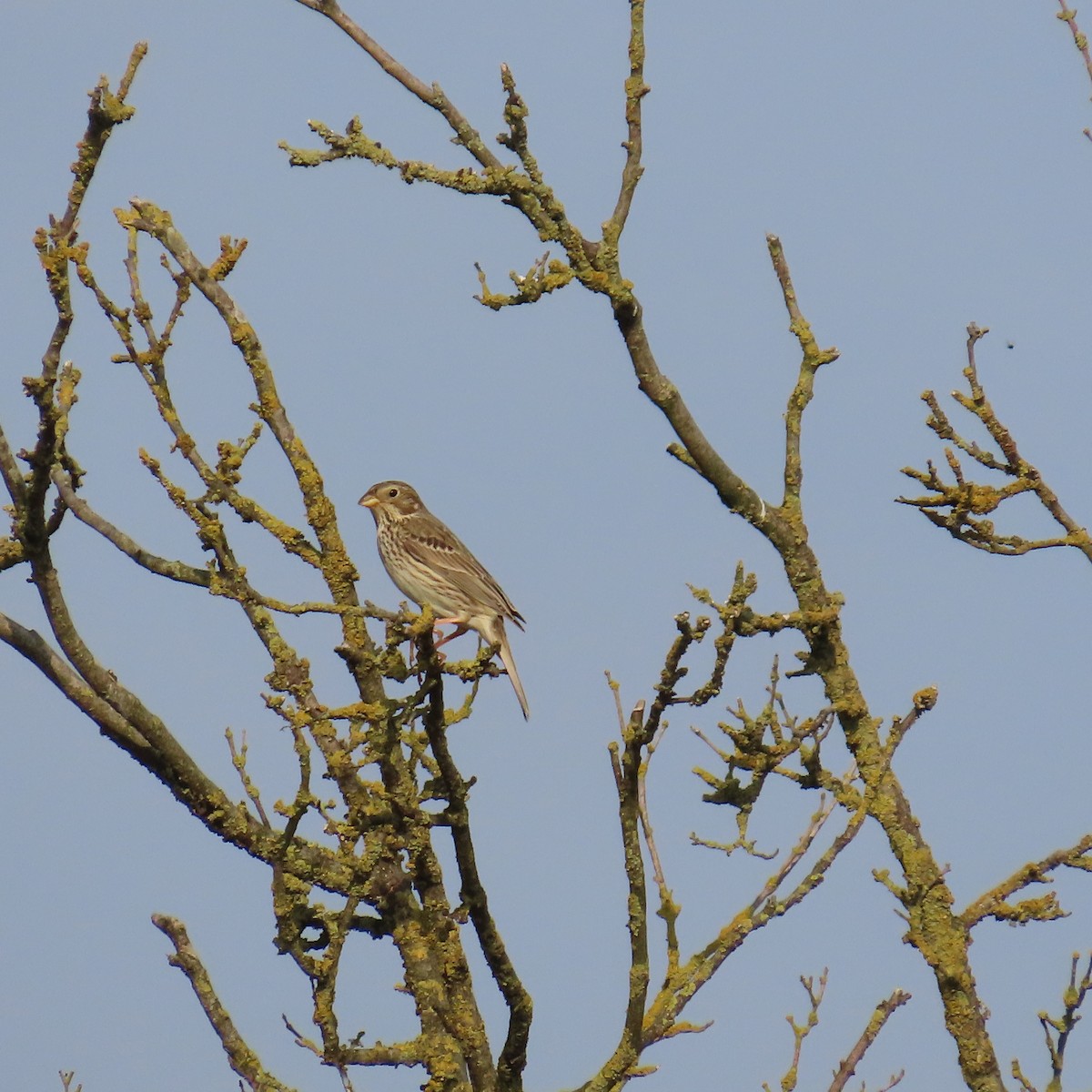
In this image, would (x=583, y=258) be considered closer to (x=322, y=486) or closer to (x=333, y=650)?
(x=322, y=486)

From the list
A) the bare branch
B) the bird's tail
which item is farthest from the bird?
the bare branch

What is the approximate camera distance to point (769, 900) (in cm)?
570

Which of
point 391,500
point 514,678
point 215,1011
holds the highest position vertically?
point 391,500

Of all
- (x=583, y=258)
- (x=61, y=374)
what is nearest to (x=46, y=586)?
(x=61, y=374)

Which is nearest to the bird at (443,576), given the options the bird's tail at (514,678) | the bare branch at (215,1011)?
the bird's tail at (514,678)

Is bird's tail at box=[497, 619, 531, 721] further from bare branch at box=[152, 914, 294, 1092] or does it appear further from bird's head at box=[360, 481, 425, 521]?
bare branch at box=[152, 914, 294, 1092]

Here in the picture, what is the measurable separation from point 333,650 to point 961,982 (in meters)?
2.70

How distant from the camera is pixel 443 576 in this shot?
11.2m

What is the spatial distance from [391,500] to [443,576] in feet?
4.82

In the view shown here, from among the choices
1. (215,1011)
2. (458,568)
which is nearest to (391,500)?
(458,568)

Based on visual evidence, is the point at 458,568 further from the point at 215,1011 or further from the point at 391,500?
the point at 215,1011

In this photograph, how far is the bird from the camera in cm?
1092

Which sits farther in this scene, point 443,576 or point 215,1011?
point 443,576

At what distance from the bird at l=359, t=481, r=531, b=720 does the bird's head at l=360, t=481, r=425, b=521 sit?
17 mm
